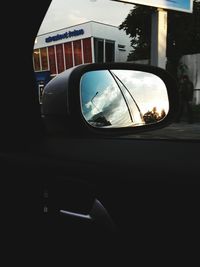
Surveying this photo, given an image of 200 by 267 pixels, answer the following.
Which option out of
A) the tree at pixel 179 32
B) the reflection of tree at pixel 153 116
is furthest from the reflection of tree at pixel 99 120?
the tree at pixel 179 32

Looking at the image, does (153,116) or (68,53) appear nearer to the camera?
(153,116)

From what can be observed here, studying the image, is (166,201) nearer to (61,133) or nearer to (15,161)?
(61,133)

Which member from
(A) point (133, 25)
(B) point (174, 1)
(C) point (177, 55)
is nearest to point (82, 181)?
(B) point (174, 1)

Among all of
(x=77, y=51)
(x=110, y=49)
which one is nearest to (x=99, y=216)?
(x=110, y=49)

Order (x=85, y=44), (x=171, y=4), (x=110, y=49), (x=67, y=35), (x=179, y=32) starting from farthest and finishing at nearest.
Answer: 1. (x=67, y=35)
2. (x=85, y=44)
3. (x=110, y=49)
4. (x=179, y=32)
5. (x=171, y=4)

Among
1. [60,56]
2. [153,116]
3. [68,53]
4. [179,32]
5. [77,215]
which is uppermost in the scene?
[179,32]

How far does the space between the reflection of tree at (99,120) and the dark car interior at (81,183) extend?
3 cm

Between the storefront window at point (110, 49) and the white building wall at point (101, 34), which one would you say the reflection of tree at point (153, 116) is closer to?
the storefront window at point (110, 49)

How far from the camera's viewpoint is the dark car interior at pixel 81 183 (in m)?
0.92

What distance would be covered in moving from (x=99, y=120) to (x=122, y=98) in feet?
0.41

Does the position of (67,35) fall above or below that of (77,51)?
above

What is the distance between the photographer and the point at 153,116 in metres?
1.17

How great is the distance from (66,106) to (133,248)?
411 mm

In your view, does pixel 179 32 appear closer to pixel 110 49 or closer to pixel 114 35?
pixel 110 49
